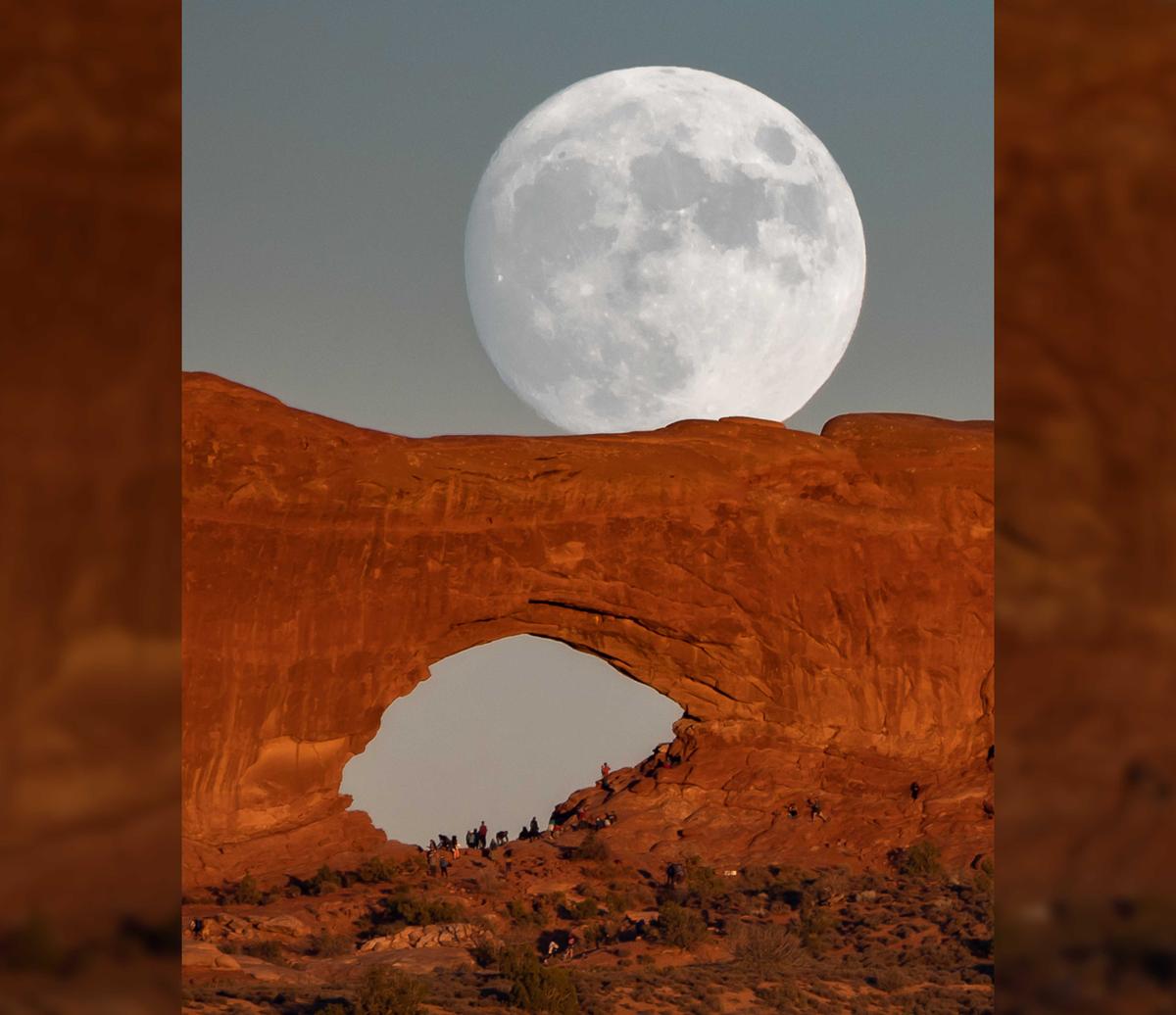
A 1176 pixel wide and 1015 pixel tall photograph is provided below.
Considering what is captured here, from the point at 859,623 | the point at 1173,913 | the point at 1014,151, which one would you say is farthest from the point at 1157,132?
the point at 859,623

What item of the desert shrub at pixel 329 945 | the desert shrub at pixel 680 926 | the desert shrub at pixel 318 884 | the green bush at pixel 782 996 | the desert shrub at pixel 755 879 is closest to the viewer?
the green bush at pixel 782 996

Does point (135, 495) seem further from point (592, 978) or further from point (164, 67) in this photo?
point (592, 978)

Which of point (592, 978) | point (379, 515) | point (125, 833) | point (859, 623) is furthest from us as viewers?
point (859, 623)

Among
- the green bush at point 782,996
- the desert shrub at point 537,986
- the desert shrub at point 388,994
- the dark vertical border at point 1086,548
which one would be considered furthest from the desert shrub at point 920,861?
the dark vertical border at point 1086,548

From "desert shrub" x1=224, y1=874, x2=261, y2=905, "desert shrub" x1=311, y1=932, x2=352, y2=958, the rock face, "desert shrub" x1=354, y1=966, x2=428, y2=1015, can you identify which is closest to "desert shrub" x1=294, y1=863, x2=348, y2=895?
the rock face

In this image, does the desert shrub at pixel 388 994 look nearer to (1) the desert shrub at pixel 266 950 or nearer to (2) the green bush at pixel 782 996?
(1) the desert shrub at pixel 266 950

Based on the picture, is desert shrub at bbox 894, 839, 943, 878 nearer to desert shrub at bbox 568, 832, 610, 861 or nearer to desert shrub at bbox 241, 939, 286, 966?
desert shrub at bbox 568, 832, 610, 861
